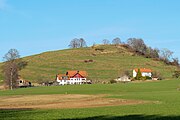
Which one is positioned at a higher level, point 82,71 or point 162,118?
point 82,71

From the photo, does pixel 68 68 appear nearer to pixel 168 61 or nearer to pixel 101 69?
pixel 101 69

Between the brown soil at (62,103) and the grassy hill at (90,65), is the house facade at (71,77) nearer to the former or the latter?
the grassy hill at (90,65)

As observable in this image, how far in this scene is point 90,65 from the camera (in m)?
182

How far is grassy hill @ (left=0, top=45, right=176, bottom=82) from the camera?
16712cm

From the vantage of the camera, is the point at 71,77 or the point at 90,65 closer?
the point at 71,77

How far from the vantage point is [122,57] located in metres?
195

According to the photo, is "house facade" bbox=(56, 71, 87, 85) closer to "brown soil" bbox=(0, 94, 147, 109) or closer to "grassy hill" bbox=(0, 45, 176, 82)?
"grassy hill" bbox=(0, 45, 176, 82)

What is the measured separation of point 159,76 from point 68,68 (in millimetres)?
43996

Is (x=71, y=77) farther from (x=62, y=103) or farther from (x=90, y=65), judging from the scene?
(x=62, y=103)

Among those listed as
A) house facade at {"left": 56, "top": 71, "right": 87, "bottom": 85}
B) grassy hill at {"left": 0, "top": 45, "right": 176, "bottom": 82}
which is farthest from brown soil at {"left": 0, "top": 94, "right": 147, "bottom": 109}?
house facade at {"left": 56, "top": 71, "right": 87, "bottom": 85}

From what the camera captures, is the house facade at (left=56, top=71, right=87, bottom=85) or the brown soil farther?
the house facade at (left=56, top=71, right=87, bottom=85)

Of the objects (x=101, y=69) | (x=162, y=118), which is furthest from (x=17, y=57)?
(x=162, y=118)

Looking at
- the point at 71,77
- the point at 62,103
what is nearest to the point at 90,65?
the point at 71,77

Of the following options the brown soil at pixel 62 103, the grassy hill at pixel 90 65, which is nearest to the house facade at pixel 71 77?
the grassy hill at pixel 90 65
